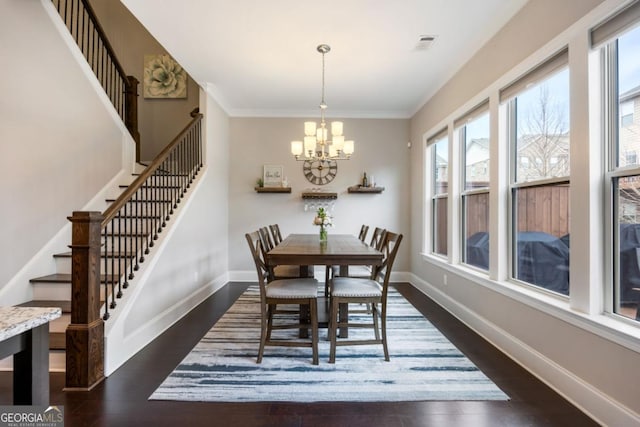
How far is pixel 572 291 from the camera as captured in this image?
6.60ft

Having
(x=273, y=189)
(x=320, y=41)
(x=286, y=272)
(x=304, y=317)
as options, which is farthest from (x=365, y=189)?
(x=304, y=317)

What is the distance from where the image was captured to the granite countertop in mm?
880

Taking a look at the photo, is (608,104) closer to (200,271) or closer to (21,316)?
(21,316)

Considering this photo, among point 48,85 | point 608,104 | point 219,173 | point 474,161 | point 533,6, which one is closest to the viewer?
point 608,104

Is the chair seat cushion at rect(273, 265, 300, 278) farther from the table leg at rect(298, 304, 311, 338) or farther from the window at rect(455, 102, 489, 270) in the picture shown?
the window at rect(455, 102, 489, 270)

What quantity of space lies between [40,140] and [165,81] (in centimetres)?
280

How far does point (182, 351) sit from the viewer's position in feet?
8.70

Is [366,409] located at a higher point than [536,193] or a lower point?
lower

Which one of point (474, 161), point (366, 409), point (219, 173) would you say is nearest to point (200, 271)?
point (219, 173)

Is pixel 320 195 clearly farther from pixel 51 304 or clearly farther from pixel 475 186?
pixel 51 304

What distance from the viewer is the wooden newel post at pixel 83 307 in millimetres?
2074

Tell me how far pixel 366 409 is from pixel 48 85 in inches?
154

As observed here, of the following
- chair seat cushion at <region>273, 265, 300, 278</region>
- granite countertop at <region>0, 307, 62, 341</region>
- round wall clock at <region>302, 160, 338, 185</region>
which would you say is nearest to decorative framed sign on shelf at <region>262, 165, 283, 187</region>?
round wall clock at <region>302, 160, 338, 185</region>

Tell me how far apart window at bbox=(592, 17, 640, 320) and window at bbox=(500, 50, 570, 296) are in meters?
0.32
